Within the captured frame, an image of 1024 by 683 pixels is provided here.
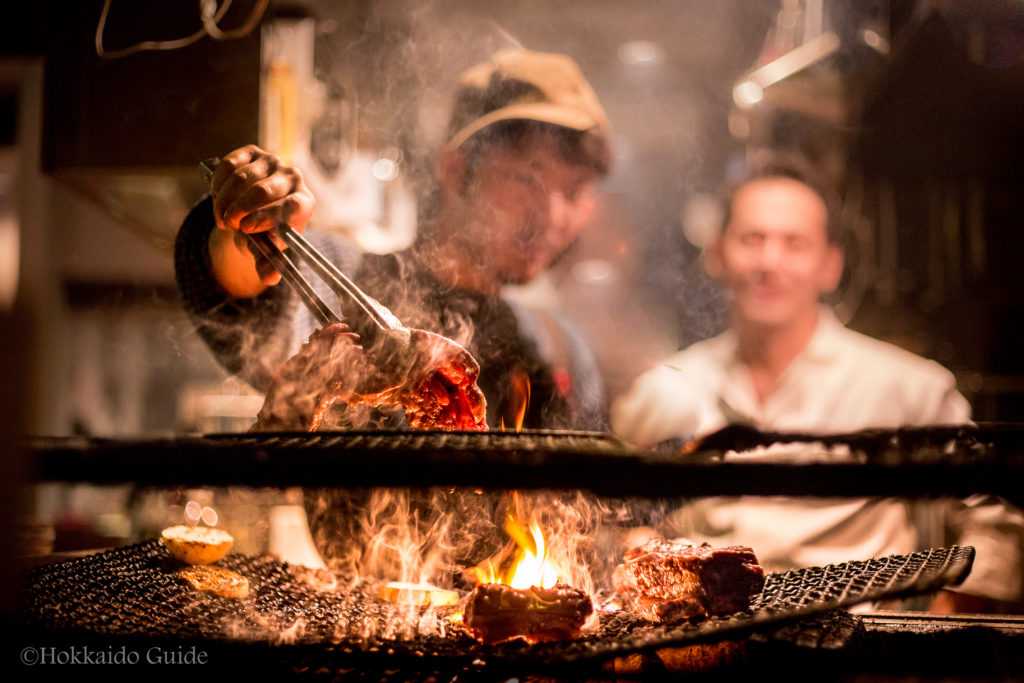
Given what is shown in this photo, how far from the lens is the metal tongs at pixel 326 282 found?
2.19m

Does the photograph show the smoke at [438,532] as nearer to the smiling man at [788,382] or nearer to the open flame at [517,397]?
the open flame at [517,397]

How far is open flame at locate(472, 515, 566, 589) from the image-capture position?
238 cm

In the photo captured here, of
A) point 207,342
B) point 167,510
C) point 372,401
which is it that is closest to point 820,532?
point 372,401

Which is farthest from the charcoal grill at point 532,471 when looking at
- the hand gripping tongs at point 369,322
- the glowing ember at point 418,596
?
the glowing ember at point 418,596

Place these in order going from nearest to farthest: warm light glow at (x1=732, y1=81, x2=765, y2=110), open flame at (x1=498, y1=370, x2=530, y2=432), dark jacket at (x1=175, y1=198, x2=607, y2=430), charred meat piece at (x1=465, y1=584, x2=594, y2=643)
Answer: charred meat piece at (x1=465, y1=584, x2=594, y2=643) → dark jacket at (x1=175, y1=198, x2=607, y2=430) → open flame at (x1=498, y1=370, x2=530, y2=432) → warm light glow at (x1=732, y1=81, x2=765, y2=110)

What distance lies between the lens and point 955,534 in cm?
404

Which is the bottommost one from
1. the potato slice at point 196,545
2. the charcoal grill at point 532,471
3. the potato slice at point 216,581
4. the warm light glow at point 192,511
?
the warm light glow at point 192,511

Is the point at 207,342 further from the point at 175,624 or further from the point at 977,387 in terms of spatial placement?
the point at 977,387

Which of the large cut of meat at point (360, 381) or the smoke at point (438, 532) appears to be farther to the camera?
the smoke at point (438, 532)

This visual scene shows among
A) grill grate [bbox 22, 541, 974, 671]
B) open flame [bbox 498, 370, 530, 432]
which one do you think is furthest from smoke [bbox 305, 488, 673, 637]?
open flame [bbox 498, 370, 530, 432]

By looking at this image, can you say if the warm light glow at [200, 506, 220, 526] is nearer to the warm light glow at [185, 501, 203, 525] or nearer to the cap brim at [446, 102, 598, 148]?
the warm light glow at [185, 501, 203, 525]

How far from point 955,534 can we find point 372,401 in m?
3.33

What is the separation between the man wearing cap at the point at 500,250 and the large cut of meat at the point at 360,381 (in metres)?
1.11

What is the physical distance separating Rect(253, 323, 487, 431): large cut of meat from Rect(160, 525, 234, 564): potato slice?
1.71 ft
